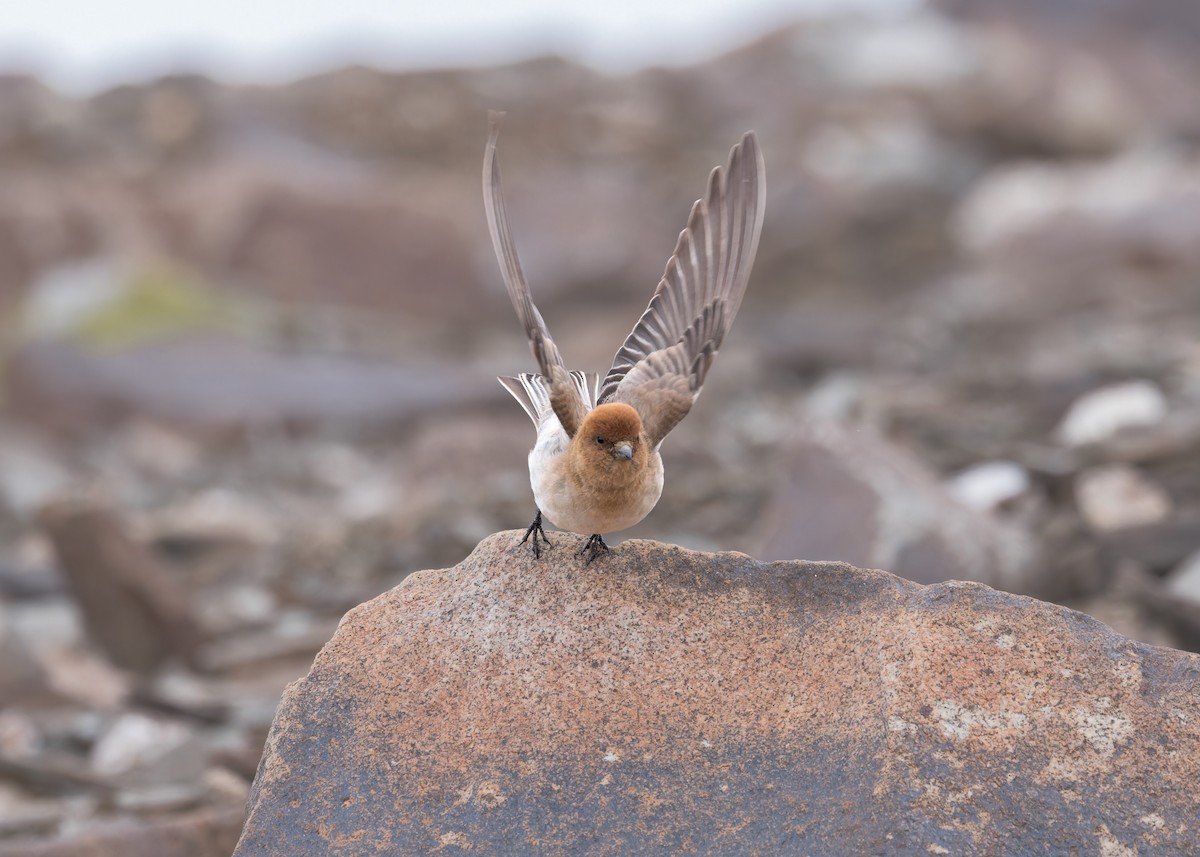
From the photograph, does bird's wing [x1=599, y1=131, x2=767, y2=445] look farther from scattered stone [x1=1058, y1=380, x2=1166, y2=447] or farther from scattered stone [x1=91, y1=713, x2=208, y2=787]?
scattered stone [x1=1058, y1=380, x2=1166, y2=447]

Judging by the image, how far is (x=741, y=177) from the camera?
4.15 m

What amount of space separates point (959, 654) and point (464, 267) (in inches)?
536

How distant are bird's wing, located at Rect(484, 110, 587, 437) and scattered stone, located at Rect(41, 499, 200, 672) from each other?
11.3 ft

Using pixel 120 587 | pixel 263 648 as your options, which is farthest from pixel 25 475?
pixel 263 648

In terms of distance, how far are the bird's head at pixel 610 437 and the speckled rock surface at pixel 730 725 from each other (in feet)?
1.03

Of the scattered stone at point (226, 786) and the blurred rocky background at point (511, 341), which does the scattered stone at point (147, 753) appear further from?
the scattered stone at point (226, 786)

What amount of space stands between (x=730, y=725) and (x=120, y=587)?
430cm

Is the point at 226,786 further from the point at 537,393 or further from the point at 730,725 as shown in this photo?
the point at 730,725

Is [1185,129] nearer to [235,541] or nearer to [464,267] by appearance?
[464,267]

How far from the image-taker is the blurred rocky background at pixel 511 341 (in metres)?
5.79

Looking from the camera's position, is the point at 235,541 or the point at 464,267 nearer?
the point at 235,541

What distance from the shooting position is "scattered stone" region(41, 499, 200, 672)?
663 cm

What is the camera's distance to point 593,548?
12.6 ft

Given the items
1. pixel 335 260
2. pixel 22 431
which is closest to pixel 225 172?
pixel 335 260
